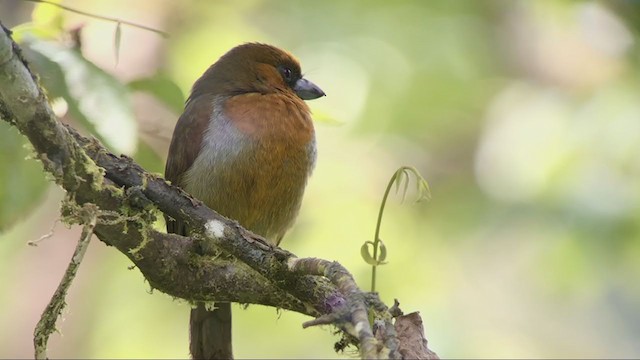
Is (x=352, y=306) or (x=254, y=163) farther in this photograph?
(x=254, y=163)

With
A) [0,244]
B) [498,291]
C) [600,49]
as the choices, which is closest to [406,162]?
[498,291]

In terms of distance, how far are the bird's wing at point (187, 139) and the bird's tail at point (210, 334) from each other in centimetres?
50

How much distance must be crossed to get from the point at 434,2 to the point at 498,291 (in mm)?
1867

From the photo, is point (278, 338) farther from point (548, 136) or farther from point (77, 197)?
Result: point (77, 197)

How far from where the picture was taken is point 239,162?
3.33 m

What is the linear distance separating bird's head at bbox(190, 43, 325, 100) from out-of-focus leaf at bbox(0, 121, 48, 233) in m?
1.40

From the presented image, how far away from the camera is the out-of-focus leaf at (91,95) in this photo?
90.3 inches

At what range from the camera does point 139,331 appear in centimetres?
508

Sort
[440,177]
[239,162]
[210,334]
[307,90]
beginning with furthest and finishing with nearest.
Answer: [440,177] → [307,90] → [210,334] → [239,162]

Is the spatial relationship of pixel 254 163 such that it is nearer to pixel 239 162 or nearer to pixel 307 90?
pixel 239 162

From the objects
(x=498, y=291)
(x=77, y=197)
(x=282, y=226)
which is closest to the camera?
(x=77, y=197)

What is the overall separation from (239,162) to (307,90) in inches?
29.1

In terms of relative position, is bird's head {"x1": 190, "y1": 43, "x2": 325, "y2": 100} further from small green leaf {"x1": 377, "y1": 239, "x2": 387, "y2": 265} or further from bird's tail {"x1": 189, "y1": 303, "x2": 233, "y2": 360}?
small green leaf {"x1": 377, "y1": 239, "x2": 387, "y2": 265}

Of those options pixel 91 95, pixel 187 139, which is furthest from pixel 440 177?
pixel 91 95
